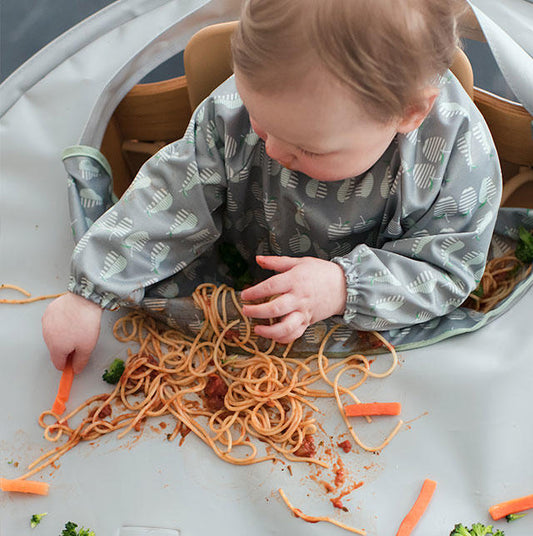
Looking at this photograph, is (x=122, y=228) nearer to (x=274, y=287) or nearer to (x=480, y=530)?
(x=274, y=287)

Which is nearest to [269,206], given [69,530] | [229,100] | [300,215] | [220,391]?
[300,215]

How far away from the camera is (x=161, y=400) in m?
0.83

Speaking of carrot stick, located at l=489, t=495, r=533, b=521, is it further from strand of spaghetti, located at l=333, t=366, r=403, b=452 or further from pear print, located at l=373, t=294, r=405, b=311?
pear print, located at l=373, t=294, r=405, b=311

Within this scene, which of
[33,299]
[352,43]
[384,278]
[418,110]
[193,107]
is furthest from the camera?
[193,107]

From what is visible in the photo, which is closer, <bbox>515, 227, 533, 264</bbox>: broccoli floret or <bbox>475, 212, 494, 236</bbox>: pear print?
<bbox>475, 212, 494, 236</bbox>: pear print

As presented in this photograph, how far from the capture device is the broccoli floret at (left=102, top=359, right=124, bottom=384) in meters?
0.83

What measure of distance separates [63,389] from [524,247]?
619 millimetres

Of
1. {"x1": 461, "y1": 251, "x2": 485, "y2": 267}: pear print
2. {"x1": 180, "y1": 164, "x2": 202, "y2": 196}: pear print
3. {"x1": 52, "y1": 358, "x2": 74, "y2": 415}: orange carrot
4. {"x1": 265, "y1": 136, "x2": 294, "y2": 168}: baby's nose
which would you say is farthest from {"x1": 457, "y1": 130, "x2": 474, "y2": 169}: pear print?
{"x1": 52, "y1": 358, "x2": 74, "y2": 415}: orange carrot

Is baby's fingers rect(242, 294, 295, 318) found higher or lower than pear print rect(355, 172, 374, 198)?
lower

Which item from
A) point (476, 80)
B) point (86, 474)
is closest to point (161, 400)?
point (86, 474)

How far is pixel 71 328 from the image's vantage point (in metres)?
0.82

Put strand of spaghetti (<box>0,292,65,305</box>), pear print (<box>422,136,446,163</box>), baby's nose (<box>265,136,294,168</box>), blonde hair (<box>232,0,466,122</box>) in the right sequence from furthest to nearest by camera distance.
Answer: strand of spaghetti (<box>0,292,65,305</box>)
pear print (<box>422,136,446,163</box>)
baby's nose (<box>265,136,294,168</box>)
blonde hair (<box>232,0,466,122</box>)

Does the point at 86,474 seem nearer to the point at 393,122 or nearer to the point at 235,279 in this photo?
the point at 235,279

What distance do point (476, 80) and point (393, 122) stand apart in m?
0.89
